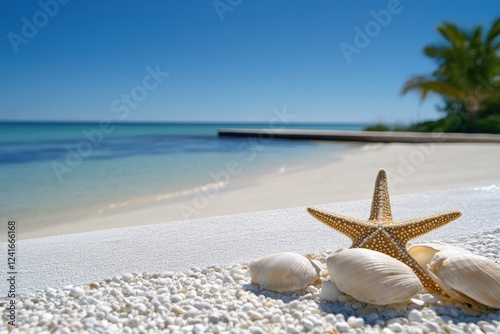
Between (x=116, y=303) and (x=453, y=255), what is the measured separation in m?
1.62

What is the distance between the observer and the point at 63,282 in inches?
83.0

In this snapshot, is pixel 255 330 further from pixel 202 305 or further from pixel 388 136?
pixel 388 136

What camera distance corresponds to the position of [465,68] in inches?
710

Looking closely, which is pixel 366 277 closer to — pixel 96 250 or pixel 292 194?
pixel 96 250

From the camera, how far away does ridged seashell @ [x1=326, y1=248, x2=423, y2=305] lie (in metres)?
1.71

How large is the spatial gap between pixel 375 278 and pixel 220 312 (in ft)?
2.30

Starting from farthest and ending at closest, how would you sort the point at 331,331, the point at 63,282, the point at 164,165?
1. the point at 164,165
2. the point at 63,282
3. the point at 331,331

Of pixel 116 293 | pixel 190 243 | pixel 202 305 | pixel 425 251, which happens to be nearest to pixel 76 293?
pixel 116 293

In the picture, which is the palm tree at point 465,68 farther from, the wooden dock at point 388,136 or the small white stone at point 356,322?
the small white stone at point 356,322

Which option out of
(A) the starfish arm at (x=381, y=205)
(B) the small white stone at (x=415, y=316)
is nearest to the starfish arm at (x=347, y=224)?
(A) the starfish arm at (x=381, y=205)

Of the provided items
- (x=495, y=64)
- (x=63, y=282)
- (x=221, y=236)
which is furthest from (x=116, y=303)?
(x=495, y=64)

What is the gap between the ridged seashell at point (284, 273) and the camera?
1946 millimetres

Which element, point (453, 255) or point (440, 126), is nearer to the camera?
point (453, 255)

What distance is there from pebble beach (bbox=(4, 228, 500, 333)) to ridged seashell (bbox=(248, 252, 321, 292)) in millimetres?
41
